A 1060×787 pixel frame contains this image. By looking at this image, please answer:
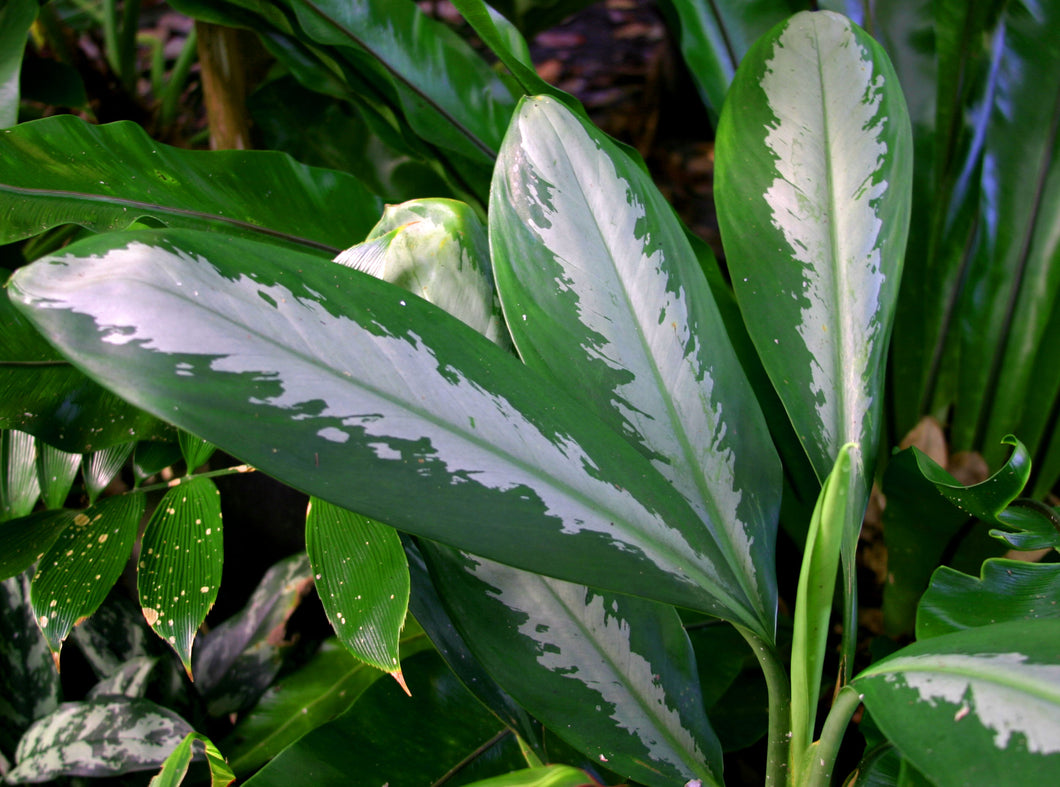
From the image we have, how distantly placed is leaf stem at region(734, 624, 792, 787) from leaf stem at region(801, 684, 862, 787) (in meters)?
0.02

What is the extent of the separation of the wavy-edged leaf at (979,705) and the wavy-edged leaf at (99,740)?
47cm

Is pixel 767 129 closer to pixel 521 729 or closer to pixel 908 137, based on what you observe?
pixel 908 137

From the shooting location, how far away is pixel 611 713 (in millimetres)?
361

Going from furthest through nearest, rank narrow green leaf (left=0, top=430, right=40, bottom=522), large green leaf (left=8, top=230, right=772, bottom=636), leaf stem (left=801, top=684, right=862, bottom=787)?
narrow green leaf (left=0, top=430, right=40, bottom=522), leaf stem (left=801, top=684, right=862, bottom=787), large green leaf (left=8, top=230, right=772, bottom=636)

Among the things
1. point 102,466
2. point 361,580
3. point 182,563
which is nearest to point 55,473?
point 102,466

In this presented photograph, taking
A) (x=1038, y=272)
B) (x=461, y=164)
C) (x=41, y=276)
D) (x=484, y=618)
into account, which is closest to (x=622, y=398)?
(x=484, y=618)

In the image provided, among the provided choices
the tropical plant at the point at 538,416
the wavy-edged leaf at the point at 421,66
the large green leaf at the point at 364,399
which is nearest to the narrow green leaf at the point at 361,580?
the tropical plant at the point at 538,416

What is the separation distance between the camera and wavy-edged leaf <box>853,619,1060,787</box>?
0.74 feet

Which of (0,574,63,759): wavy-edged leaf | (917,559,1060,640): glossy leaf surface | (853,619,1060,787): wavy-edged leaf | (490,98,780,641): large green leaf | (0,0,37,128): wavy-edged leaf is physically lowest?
(0,574,63,759): wavy-edged leaf

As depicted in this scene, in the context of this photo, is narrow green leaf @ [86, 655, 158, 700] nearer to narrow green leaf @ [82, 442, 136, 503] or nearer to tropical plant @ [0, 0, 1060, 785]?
tropical plant @ [0, 0, 1060, 785]

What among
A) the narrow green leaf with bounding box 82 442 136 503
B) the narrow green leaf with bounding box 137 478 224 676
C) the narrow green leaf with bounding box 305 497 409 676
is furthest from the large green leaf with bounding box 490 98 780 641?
the narrow green leaf with bounding box 82 442 136 503

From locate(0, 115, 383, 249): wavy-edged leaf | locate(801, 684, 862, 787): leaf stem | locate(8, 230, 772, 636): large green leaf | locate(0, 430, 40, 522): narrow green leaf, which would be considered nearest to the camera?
locate(8, 230, 772, 636): large green leaf

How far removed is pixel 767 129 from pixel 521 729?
1.22 ft

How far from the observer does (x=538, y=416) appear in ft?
0.95
